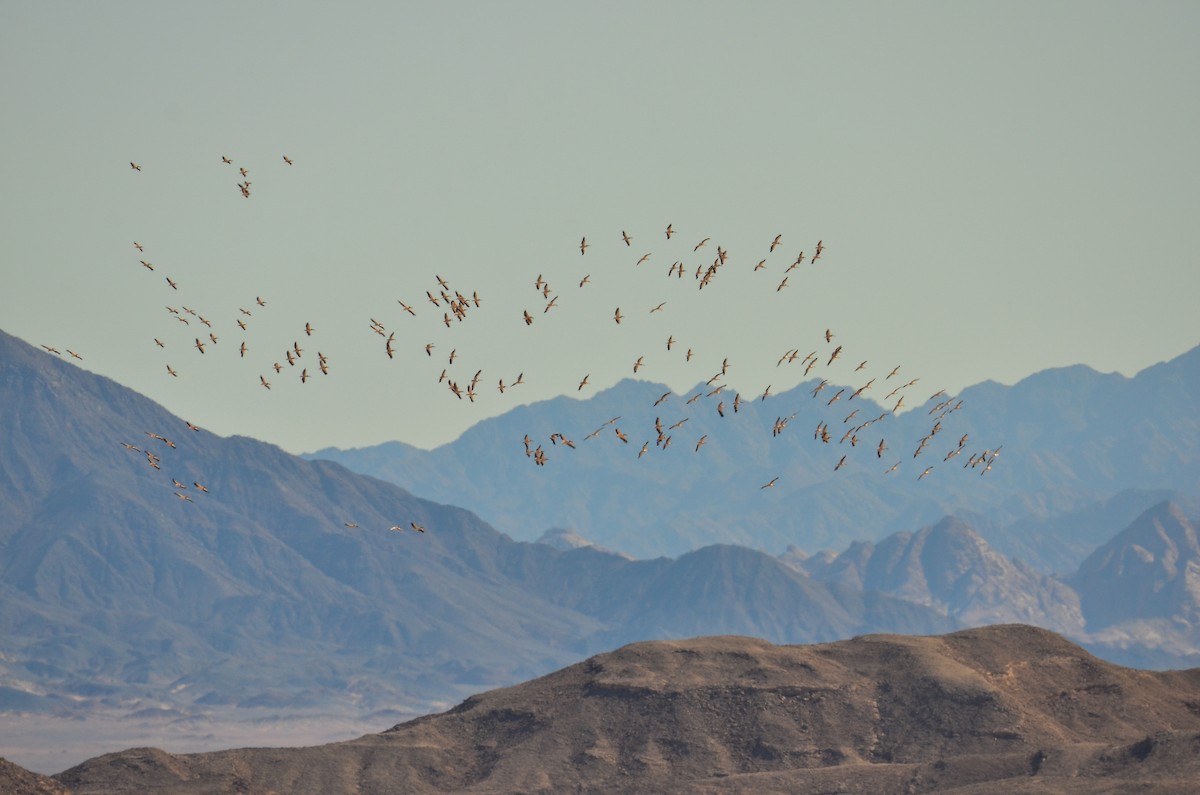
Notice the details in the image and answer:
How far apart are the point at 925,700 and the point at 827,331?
88268 millimetres

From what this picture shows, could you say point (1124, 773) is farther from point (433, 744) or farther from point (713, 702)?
point (433, 744)

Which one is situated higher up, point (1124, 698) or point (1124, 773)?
point (1124, 698)

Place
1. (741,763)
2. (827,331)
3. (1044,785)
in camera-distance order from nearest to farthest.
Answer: (827,331) < (1044,785) < (741,763)

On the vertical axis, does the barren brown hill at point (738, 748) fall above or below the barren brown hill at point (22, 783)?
above

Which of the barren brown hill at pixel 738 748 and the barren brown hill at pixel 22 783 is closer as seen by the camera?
the barren brown hill at pixel 22 783

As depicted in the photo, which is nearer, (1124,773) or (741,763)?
(1124,773)

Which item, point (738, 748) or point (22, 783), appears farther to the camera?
point (738, 748)

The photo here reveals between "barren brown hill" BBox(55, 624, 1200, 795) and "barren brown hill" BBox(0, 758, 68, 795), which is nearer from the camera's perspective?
"barren brown hill" BBox(0, 758, 68, 795)

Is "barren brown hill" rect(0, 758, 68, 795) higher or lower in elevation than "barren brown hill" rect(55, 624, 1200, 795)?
lower

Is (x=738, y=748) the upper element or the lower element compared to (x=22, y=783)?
upper

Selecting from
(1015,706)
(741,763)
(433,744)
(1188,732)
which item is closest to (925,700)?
(1015,706)

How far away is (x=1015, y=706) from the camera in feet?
626

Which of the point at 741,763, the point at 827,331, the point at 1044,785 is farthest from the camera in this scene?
the point at 741,763

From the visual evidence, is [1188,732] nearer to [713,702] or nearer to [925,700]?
[925,700]
